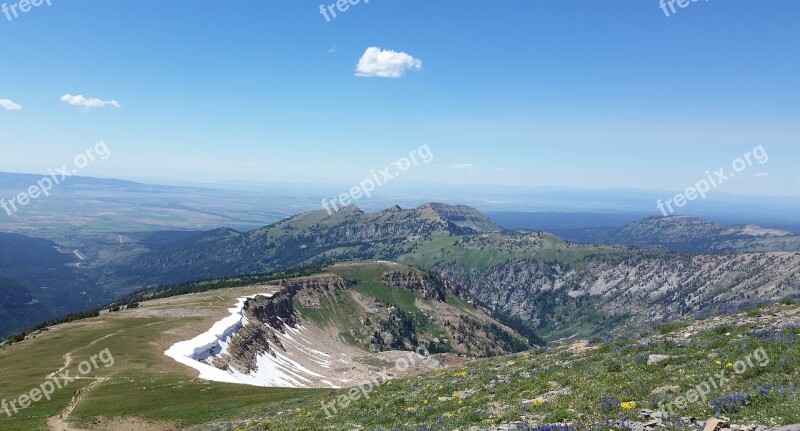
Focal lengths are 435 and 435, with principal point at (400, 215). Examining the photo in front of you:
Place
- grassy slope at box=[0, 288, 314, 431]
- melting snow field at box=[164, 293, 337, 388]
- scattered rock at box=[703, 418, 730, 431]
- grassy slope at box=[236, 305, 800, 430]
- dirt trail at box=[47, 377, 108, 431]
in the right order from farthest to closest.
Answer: melting snow field at box=[164, 293, 337, 388], grassy slope at box=[0, 288, 314, 431], dirt trail at box=[47, 377, 108, 431], grassy slope at box=[236, 305, 800, 430], scattered rock at box=[703, 418, 730, 431]

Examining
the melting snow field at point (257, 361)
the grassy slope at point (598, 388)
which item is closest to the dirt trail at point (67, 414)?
the melting snow field at point (257, 361)

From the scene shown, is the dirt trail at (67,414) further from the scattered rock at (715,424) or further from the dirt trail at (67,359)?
the scattered rock at (715,424)

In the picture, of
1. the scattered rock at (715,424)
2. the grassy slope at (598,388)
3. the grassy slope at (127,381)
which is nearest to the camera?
the scattered rock at (715,424)

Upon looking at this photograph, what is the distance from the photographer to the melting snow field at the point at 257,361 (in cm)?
8506

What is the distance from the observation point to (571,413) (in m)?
18.2

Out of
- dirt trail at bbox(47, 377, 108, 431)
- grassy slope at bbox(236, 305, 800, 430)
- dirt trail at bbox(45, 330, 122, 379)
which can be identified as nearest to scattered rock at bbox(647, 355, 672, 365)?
grassy slope at bbox(236, 305, 800, 430)

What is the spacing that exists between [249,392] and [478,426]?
49.2m

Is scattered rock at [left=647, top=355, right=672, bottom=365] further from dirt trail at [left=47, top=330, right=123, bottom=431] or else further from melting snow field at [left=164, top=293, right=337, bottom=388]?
melting snow field at [left=164, top=293, right=337, bottom=388]

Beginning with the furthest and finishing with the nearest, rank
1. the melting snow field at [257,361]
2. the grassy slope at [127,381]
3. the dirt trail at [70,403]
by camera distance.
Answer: the melting snow field at [257,361] < the grassy slope at [127,381] < the dirt trail at [70,403]

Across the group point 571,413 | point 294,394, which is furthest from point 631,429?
point 294,394

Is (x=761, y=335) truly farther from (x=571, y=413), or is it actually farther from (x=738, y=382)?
(x=571, y=413)

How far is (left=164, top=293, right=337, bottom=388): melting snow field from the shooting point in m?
85.1

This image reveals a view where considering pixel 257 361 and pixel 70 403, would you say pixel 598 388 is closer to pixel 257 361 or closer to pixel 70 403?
pixel 70 403

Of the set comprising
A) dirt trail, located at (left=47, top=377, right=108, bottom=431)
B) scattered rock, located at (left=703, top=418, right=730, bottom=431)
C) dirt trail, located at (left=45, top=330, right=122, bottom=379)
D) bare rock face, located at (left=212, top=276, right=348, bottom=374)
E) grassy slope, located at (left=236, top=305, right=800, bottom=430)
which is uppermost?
scattered rock, located at (left=703, top=418, right=730, bottom=431)
